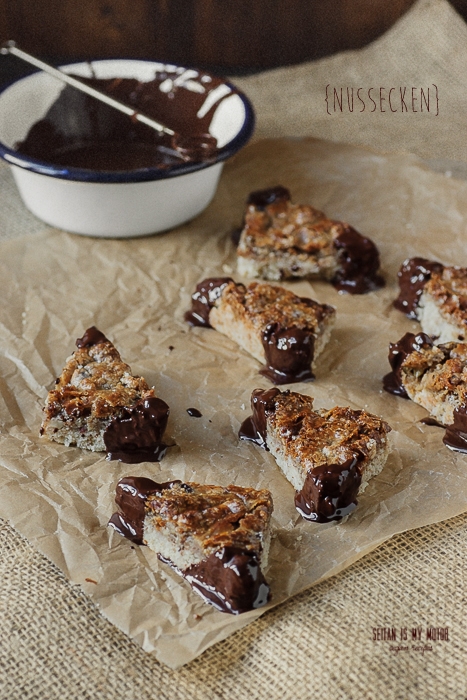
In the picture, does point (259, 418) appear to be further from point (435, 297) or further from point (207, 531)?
point (435, 297)

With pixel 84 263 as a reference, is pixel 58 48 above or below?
above

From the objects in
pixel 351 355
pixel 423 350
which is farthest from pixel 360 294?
pixel 423 350

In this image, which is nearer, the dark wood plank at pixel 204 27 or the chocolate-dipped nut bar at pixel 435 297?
the chocolate-dipped nut bar at pixel 435 297

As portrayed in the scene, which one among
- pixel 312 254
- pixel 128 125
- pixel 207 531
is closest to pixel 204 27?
pixel 128 125

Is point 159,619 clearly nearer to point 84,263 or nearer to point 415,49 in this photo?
point 84,263

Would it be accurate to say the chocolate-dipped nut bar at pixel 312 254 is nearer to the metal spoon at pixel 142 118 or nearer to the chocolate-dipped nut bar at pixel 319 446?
the metal spoon at pixel 142 118

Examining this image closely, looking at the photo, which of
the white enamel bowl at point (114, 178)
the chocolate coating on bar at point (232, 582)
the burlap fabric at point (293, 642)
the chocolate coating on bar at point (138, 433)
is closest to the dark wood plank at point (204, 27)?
the white enamel bowl at point (114, 178)
